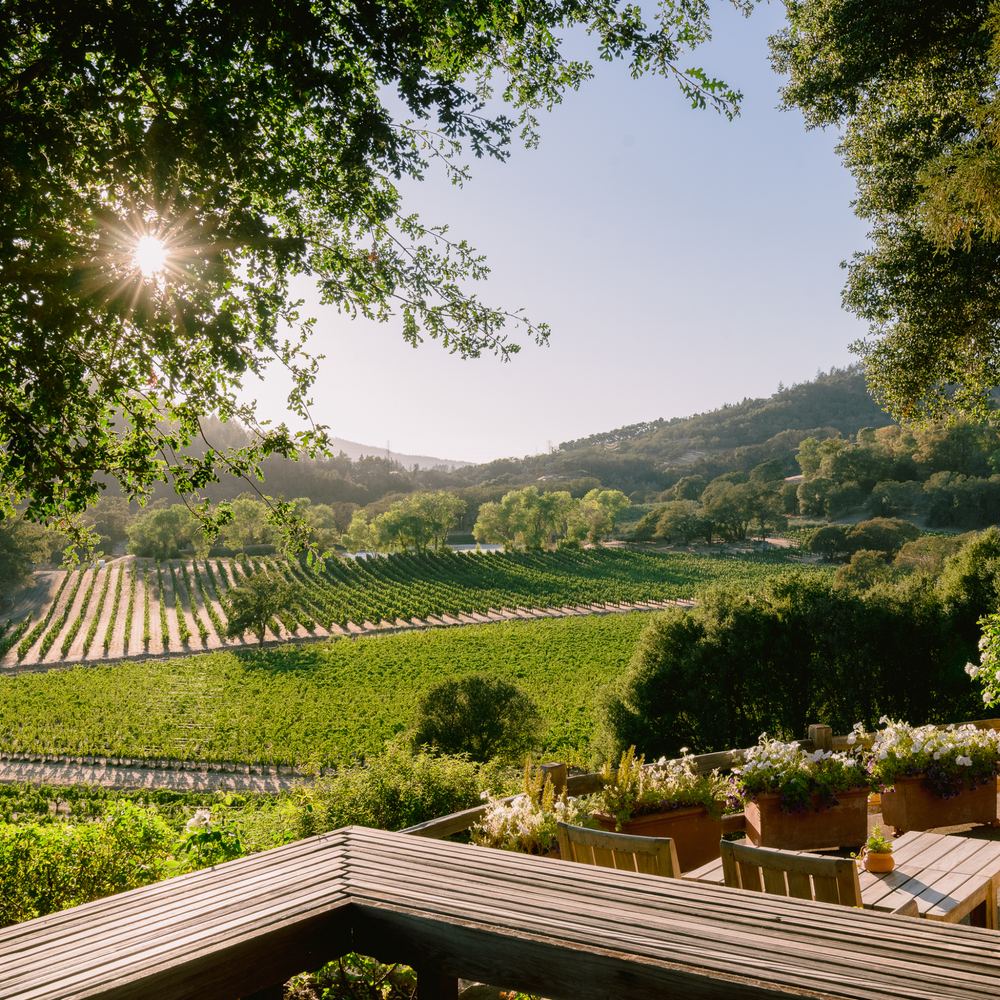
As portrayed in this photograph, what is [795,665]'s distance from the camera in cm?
1725

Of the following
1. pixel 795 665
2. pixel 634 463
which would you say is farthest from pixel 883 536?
pixel 634 463

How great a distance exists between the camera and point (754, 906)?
1.55 meters

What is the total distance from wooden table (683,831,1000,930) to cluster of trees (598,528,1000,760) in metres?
13.1

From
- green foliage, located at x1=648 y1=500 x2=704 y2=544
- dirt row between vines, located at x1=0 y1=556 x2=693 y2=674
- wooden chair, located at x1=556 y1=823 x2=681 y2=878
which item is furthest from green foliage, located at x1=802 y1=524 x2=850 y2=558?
wooden chair, located at x1=556 y1=823 x2=681 y2=878

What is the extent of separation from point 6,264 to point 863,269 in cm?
914

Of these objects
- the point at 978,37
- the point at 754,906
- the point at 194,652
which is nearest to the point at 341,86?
the point at 754,906

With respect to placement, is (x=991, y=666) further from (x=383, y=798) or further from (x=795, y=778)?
(x=383, y=798)

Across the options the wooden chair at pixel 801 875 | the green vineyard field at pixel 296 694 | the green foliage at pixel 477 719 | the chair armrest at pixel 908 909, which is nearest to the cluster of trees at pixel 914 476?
the green vineyard field at pixel 296 694

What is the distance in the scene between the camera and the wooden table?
10.0 ft

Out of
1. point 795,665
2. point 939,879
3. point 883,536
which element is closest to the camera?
point 939,879

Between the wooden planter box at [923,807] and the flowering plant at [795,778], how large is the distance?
0.73 m

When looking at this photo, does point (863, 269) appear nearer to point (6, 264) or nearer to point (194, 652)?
point (6, 264)

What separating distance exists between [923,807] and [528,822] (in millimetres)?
3335

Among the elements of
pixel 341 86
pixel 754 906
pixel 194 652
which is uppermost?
pixel 341 86
